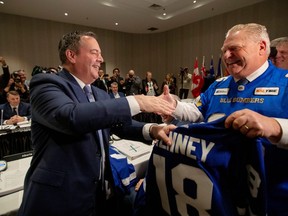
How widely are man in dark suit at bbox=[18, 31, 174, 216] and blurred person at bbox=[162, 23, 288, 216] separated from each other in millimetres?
366

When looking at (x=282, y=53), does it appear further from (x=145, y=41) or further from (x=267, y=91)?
(x=145, y=41)

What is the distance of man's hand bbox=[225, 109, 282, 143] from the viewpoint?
24.1 inches

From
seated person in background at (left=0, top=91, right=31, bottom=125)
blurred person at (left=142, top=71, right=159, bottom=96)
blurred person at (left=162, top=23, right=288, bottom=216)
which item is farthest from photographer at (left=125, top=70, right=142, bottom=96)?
blurred person at (left=162, top=23, right=288, bottom=216)

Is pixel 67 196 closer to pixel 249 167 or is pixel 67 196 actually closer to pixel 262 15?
pixel 249 167

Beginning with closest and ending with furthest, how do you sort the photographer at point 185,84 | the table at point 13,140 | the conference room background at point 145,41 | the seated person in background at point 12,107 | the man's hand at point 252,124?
the man's hand at point 252,124
the table at point 13,140
the seated person in background at point 12,107
the conference room background at point 145,41
the photographer at point 185,84

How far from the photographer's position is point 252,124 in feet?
2.01

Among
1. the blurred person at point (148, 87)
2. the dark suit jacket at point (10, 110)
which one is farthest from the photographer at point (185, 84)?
the dark suit jacket at point (10, 110)

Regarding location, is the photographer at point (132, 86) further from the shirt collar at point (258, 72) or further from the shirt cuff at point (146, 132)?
the shirt collar at point (258, 72)

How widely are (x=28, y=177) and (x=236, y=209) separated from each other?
92cm

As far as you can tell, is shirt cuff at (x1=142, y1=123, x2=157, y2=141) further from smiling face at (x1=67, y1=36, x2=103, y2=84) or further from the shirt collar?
the shirt collar

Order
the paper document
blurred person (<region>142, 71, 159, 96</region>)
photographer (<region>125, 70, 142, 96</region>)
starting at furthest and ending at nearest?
blurred person (<region>142, 71, 159, 96</region>), photographer (<region>125, 70, 142, 96</region>), the paper document

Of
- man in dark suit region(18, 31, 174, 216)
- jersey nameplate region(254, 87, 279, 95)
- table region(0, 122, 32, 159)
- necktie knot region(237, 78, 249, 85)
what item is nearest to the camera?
man in dark suit region(18, 31, 174, 216)

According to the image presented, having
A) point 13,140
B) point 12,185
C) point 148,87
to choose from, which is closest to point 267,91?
point 12,185

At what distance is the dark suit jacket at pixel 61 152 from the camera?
2.57ft
